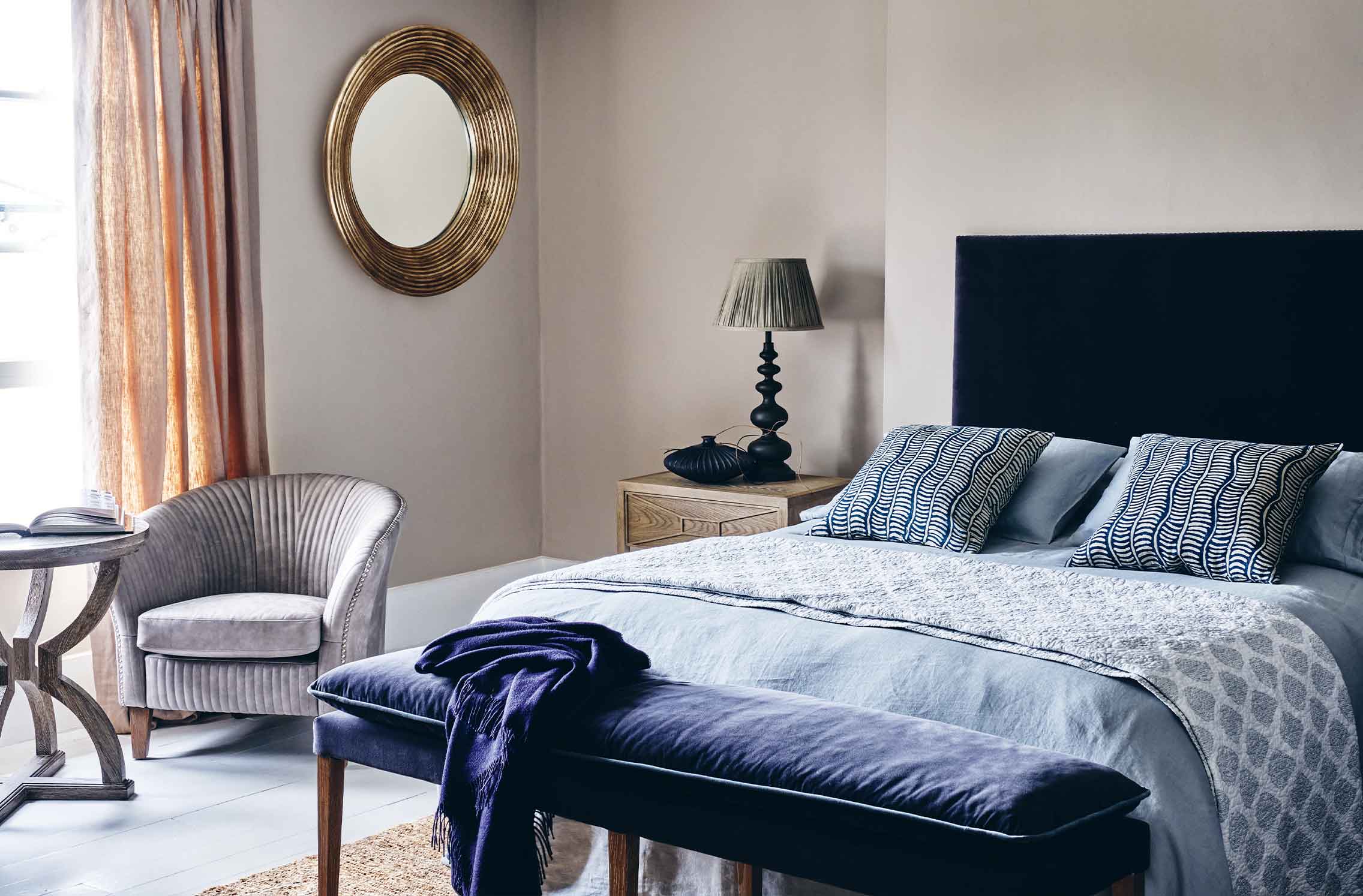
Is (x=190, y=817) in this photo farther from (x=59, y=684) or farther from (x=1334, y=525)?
(x=1334, y=525)

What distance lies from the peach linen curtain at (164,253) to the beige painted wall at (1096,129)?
83.7 inches

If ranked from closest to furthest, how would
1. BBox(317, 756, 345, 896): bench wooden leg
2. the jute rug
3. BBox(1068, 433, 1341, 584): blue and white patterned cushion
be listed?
BBox(317, 756, 345, 896): bench wooden leg
the jute rug
BBox(1068, 433, 1341, 584): blue and white patterned cushion

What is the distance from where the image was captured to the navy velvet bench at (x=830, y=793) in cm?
203

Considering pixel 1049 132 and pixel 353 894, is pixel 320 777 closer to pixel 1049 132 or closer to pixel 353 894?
pixel 353 894

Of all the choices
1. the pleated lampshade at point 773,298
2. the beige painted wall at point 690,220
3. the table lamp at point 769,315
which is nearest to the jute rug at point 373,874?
the table lamp at point 769,315

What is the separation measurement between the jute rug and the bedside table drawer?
1624 mm

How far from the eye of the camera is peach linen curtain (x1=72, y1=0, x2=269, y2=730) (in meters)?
4.03

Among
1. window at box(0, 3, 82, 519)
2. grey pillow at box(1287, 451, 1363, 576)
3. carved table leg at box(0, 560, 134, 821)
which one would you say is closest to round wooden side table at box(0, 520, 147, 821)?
carved table leg at box(0, 560, 134, 821)

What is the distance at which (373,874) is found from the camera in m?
3.14

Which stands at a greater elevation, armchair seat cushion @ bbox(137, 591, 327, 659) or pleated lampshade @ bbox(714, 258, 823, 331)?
pleated lampshade @ bbox(714, 258, 823, 331)

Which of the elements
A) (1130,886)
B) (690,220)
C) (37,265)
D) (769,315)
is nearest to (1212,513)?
(1130,886)

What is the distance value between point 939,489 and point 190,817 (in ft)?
6.99

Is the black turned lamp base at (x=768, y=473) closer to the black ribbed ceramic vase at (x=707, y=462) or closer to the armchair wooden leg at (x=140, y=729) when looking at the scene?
the black ribbed ceramic vase at (x=707, y=462)

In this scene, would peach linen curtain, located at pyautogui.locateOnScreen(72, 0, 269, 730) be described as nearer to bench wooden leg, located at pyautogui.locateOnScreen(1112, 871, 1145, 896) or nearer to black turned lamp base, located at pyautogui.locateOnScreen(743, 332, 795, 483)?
black turned lamp base, located at pyautogui.locateOnScreen(743, 332, 795, 483)
